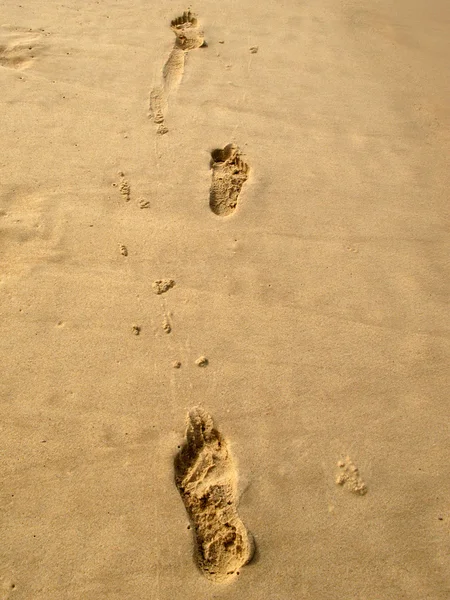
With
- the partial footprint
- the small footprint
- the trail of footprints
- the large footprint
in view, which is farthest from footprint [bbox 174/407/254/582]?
the partial footprint

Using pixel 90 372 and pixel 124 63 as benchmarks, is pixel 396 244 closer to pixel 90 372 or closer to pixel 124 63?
pixel 90 372

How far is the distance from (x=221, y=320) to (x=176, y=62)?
6.51ft

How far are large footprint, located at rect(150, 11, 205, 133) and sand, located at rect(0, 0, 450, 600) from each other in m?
0.02

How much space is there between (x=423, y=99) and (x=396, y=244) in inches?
52.0

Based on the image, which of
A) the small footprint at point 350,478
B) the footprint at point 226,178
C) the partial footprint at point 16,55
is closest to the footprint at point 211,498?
Answer: the small footprint at point 350,478

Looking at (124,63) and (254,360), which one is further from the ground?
(124,63)

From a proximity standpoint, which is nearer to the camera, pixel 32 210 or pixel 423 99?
pixel 32 210

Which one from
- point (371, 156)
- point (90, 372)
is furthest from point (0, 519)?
point (371, 156)

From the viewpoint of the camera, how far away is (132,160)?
2.62 metres

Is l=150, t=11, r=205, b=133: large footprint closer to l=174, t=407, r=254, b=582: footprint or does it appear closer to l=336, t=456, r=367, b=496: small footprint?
l=174, t=407, r=254, b=582: footprint

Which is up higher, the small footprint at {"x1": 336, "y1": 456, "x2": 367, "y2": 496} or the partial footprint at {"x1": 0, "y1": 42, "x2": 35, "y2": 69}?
the partial footprint at {"x1": 0, "y1": 42, "x2": 35, "y2": 69}

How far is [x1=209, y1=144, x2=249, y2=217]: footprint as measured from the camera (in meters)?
2.46

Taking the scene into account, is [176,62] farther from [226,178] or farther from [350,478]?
[350,478]

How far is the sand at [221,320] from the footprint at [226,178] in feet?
0.04
